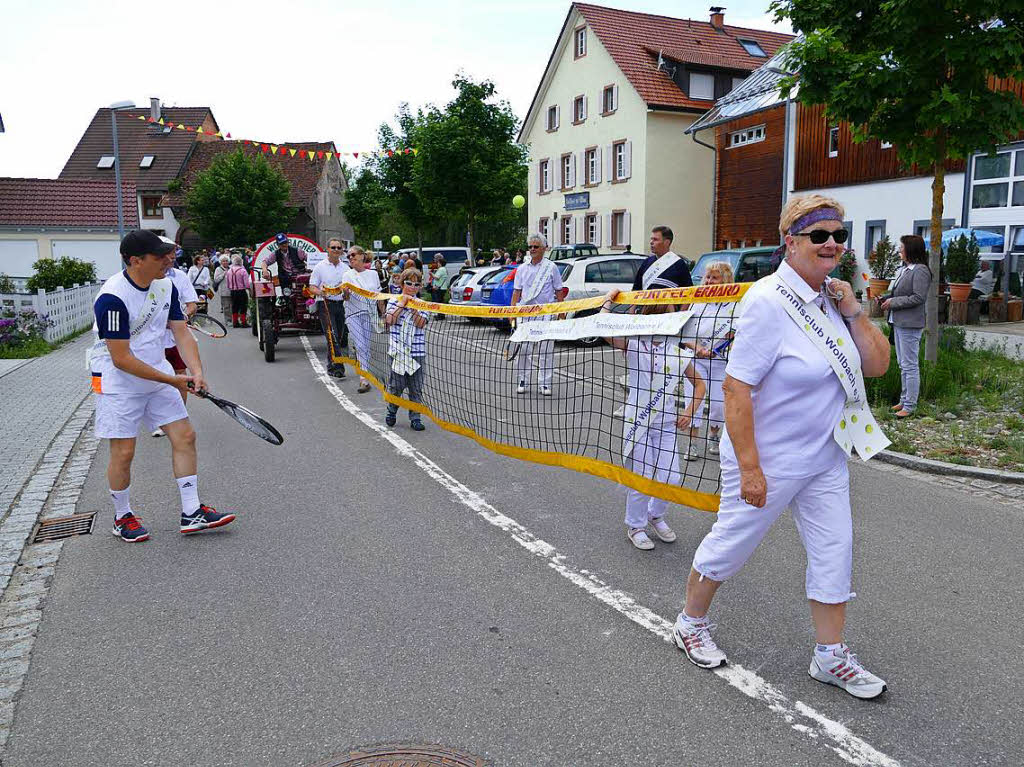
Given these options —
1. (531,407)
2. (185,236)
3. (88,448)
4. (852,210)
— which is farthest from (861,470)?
(185,236)

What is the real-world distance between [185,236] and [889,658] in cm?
5961

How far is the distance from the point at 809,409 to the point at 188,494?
4039 millimetres

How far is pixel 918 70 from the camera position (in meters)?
9.23

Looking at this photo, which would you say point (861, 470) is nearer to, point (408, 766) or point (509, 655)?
point (509, 655)

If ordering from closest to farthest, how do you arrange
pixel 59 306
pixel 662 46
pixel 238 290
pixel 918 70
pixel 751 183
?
pixel 918 70 → pixel 59 306 → pixel 238 290 → pixel 751 183 → pixel 662 46

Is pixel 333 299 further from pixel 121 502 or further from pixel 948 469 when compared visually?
pixel 948 469

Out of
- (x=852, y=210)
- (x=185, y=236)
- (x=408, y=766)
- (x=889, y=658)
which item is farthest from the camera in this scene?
(x=185, y=236)

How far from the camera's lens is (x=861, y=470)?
7434 mm

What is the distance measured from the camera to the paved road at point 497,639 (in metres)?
3.21

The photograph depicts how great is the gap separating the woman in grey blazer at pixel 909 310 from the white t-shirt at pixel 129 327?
695cm

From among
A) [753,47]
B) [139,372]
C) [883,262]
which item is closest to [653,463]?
[139,372]

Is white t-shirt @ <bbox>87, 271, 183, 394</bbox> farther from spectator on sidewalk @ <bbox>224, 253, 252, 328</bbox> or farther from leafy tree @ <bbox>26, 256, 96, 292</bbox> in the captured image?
leafy tree @ <bbox>26, 256, 96, 292</bbox>

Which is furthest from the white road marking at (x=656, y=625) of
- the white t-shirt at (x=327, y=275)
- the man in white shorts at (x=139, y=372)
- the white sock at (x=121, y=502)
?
the white t-shirt at (x=327, y=275)

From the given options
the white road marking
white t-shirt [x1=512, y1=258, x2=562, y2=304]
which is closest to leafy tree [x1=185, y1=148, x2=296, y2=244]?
white t-shirt [x1=512, y1=258, x2=562, y2=304]
